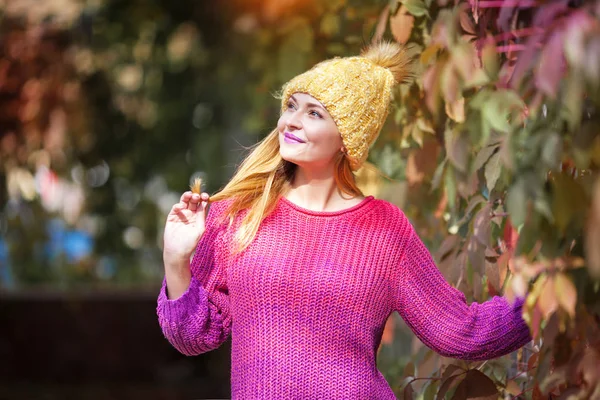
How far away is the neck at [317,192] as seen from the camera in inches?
87.0

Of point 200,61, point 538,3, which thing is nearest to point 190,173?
point 200,61

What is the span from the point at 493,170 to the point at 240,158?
128cm

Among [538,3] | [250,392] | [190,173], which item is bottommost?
[190,173]

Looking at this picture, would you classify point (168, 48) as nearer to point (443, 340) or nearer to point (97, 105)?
point (97, 105)

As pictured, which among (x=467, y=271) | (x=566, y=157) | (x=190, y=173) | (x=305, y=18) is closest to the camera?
(x=566, y=157)

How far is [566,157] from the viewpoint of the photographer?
1604mm

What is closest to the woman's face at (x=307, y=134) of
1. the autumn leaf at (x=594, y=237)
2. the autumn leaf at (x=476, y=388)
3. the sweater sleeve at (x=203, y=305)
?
the sweater sleeve at (x=203, y=305)

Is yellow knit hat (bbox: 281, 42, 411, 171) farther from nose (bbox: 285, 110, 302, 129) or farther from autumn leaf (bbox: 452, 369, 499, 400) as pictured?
autumn leaf (bbox: 452, 369, 499, 400)

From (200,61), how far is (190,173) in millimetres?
675

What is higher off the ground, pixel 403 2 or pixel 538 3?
pixel 538 3

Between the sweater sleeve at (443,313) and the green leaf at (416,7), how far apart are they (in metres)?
0.54

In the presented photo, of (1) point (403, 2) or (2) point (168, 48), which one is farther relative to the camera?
(2) point (168, 48)

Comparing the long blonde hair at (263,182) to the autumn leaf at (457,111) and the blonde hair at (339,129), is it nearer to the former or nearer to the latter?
the blonde hair at (339,129)

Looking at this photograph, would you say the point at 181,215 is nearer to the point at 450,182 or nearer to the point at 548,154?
the point at 450,182
